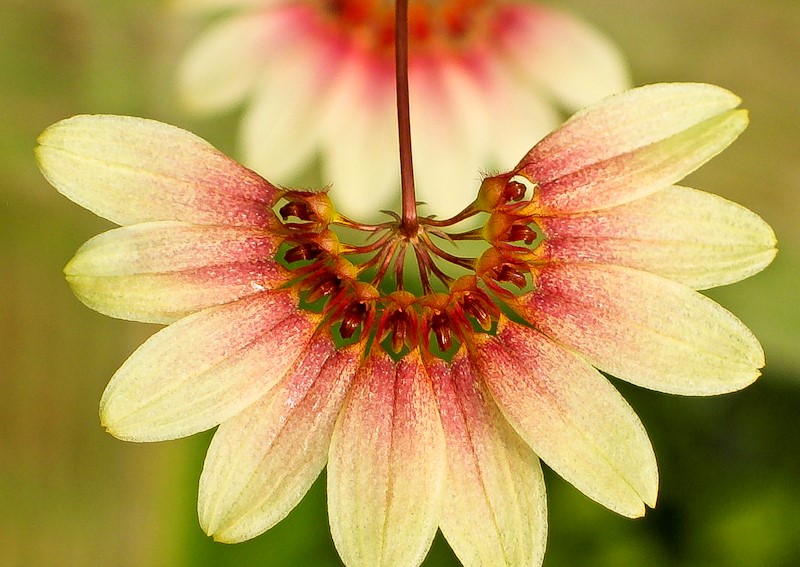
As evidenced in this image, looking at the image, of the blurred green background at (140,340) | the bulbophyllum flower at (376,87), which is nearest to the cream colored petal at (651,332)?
the bulbophyllum flower at (376,87)

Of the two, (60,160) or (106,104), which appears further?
(106,104)

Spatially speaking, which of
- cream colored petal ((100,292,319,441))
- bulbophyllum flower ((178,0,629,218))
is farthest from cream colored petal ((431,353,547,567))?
bulbophyllum flower ((178,0,629,218))

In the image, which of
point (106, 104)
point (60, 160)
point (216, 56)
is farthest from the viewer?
point (106, 104)

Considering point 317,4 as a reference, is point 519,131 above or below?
below

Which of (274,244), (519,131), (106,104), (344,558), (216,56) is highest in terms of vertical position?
(106,104)

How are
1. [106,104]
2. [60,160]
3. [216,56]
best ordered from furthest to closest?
[106,104] < [216,56] < [60,160]

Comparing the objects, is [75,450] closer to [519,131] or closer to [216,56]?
[216,56]

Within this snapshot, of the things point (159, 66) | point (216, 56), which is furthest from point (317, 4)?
point (159, 66)
